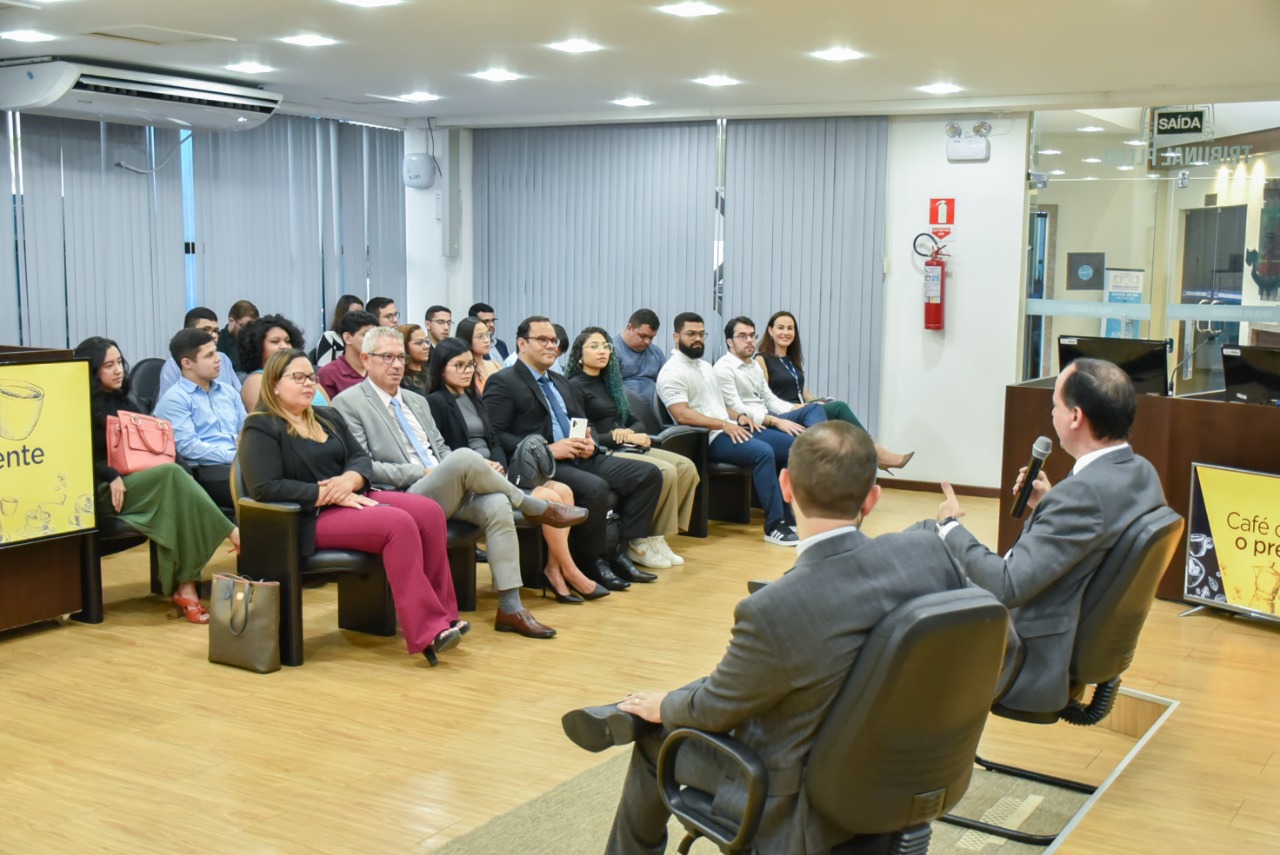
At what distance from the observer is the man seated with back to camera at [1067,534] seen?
311 cm

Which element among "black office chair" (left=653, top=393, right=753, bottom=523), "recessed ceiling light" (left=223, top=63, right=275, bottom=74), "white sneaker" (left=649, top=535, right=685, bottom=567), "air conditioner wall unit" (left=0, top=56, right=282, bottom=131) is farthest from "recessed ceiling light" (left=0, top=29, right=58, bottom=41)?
"white sneaker" (left=649, top=535, right=685, bottom=567)

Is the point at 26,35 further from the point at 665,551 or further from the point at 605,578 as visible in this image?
the point at 665,551

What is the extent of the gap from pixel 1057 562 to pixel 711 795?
1125mm

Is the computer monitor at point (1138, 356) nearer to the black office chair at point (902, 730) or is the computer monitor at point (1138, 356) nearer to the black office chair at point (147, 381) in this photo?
the black office chair at point (902, 730)

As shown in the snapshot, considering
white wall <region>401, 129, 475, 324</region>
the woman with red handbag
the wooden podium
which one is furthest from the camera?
white wall <region>401, 129, 475, 324</region>

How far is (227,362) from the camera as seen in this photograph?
6.68 metres

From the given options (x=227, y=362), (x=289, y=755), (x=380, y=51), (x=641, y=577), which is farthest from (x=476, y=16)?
(x=289, y=755)

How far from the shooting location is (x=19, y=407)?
16.3 ft

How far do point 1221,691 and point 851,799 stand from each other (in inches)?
121

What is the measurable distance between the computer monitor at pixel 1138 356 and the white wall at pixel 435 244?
5.69 meters

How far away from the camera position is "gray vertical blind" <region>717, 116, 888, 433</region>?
29.6 ft

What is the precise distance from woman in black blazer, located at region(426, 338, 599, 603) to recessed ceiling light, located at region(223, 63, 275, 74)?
8.50ft

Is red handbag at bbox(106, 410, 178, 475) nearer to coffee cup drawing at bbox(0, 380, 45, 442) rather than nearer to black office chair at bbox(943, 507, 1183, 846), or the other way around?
coffee cup drawing at bbox(0, 380, 45, 442)

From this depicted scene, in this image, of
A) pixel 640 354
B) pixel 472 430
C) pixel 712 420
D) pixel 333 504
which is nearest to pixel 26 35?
pixel 472 430
